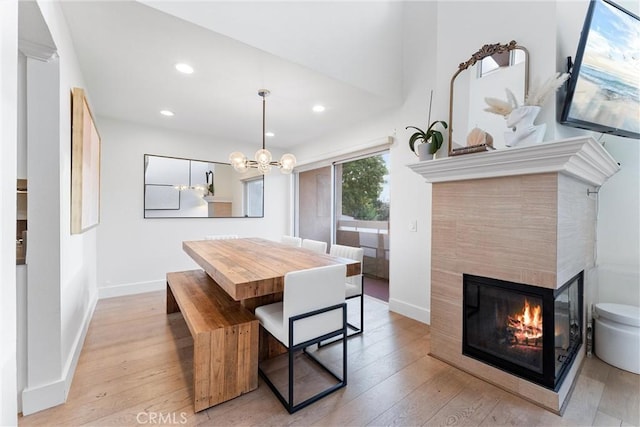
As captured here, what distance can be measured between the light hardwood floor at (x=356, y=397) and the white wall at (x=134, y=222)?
150 cm

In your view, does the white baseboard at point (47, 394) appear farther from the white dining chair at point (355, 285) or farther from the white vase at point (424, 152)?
the white vase at point (424, 152)

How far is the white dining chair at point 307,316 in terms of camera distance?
1602 millimetres

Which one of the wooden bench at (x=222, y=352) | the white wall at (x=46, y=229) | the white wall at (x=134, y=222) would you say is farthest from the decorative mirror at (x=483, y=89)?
the white wall at (x=134, y=222)

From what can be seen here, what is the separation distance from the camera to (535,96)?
1.71 metres

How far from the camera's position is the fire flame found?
5.68ft

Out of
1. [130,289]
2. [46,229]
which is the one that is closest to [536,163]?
[46,229]

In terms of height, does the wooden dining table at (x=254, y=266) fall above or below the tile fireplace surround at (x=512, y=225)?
below

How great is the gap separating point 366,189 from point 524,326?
8.02ft

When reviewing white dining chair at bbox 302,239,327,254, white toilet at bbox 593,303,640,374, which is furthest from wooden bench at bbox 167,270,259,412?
white toilet at bbox 593,303,640,374

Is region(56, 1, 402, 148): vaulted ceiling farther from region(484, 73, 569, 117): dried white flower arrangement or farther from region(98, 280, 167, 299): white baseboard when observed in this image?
region(98, 280, 167, 299): white baseboard

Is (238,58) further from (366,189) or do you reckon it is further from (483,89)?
(366,189)

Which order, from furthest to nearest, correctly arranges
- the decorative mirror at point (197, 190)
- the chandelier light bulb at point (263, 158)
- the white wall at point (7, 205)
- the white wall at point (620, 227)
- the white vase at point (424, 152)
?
the decorative mirror at point (197, 190) → the chandelier light bulb at point (263, 158) → the white vase at point (424, 152) → the white wall at point (620, 227) → the white wall at point (7, 205)

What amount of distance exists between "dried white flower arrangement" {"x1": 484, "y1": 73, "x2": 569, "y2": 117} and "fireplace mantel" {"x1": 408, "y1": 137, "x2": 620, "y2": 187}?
0.35m

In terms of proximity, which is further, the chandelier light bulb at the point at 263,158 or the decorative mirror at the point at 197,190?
the decorative mirror at the point at 197,190
